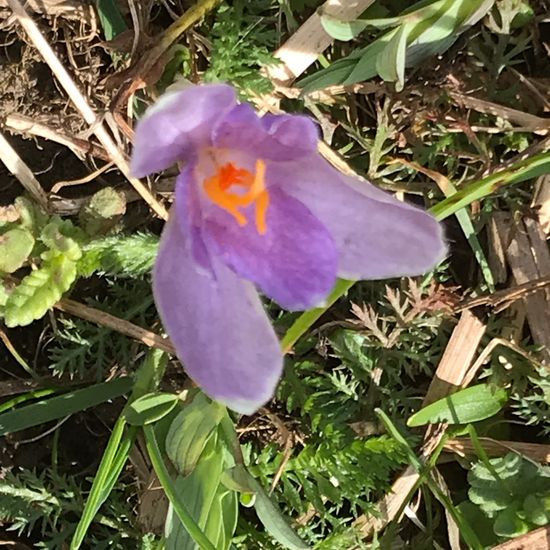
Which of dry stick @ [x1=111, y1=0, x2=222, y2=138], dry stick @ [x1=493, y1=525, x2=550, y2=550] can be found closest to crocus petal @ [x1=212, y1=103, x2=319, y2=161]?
dry stick @ [x1=111, y1=0, x2=222, y2=138]

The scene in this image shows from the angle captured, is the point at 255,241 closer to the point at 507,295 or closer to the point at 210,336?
the point at 210,336

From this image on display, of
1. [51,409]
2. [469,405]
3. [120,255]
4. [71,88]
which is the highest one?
[71,88]

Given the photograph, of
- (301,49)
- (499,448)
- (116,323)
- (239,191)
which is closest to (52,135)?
(116,323)

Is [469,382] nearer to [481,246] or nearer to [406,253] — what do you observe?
[481,246]

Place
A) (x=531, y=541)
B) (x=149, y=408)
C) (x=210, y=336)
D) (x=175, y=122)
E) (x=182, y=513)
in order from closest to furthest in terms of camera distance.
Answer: (x=175, y=122)
(x=210, y=336)
(x=182, y=513)
(x=149, y=408)
(x=531, y=541)

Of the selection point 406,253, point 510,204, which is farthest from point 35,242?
point 510,204

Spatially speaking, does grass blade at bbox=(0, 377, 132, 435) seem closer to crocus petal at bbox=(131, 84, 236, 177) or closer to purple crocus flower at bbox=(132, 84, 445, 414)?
purple crocus flower at bbox=(132, 84, 445, 414)

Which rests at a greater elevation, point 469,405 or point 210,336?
point 210,336
